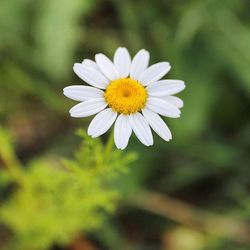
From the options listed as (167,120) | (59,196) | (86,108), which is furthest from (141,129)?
(167,120)

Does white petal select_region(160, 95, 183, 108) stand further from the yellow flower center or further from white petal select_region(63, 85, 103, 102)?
white petal select_region(63, 85, 103, 102)

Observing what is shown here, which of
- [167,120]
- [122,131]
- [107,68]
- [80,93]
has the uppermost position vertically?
[167,120]

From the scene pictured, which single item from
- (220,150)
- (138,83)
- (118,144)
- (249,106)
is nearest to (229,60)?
(249,106)

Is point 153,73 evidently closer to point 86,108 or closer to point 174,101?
point 174,101

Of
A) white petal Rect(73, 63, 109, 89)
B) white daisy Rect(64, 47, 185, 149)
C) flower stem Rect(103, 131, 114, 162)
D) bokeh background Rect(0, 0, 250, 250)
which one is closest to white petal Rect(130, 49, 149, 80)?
white daisy Rect(64, 47, 185, 149)

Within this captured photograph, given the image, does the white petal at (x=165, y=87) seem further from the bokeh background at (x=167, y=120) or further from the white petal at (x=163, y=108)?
the bokeh background at (x=167, y=120)

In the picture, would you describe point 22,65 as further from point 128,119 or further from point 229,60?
point 128,119
